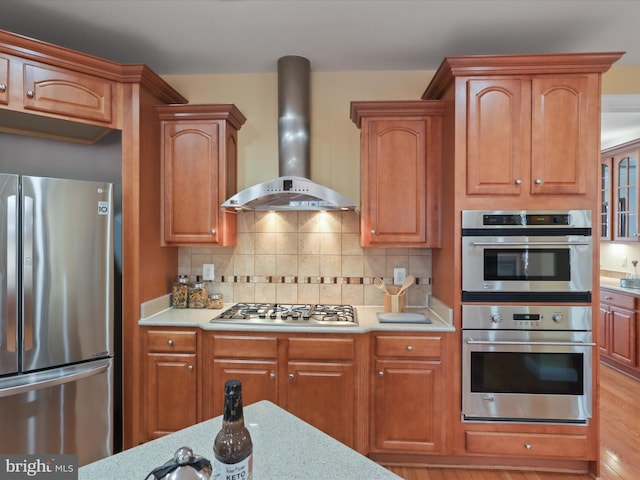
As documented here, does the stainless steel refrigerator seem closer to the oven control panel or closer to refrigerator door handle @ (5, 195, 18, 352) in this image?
refrigerator door handle @ (5, 195, 18, 352)

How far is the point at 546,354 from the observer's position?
83.8 inches

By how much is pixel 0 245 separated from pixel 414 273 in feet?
8.56

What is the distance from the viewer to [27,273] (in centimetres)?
192

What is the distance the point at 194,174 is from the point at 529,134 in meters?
2.22

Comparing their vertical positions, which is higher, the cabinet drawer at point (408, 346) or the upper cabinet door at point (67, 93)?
the upper cabinet door at point (67, 93)

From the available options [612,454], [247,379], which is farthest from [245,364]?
[612,454]

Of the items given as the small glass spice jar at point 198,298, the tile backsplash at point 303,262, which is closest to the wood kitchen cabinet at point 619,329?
the tile backsplash at point 303,262

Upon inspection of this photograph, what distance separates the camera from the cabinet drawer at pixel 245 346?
226cm

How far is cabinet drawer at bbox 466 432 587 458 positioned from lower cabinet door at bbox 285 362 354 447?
30.2 inches

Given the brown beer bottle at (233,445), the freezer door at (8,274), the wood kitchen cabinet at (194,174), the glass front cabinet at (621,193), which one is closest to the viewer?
the brown beer bottle at (233,445)

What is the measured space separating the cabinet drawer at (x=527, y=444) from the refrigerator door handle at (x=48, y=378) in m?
2.31

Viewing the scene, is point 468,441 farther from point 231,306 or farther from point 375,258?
point 231,306

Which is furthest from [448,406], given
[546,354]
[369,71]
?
[369,71]

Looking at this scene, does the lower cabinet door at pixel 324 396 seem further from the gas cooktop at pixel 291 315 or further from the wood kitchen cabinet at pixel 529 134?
the wood kitchen cabinet at pixel 529 134
